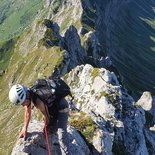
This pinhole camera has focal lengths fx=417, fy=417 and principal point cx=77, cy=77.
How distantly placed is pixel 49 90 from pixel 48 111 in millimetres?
1919

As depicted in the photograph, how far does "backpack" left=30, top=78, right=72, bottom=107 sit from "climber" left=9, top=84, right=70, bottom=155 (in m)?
0.36

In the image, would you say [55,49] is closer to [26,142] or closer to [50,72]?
[50,72]

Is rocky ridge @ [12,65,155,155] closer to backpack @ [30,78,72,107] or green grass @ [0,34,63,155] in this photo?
backpack @ [30,78,72,107]

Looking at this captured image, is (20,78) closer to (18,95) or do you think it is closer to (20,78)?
(20,78)

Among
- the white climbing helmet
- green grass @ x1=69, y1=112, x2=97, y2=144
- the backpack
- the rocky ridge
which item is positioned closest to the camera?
the white climbing helmet

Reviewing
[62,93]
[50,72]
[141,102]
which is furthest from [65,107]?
[141,102]

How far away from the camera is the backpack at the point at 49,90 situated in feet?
96.0

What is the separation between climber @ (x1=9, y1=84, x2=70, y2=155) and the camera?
2748cm

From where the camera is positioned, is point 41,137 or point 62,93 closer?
point 62,93

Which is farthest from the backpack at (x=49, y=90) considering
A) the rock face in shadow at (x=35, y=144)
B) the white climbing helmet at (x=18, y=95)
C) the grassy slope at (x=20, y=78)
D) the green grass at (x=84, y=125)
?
the grassy slope at (x=20, y=78)

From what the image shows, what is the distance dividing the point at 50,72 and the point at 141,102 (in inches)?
1257

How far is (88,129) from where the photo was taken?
43094mm

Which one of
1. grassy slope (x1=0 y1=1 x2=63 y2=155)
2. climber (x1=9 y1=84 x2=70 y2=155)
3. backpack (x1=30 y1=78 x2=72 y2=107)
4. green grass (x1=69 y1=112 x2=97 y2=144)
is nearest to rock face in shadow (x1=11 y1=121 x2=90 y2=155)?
climber (x1=9 y1=84 x2=70 y2=155)

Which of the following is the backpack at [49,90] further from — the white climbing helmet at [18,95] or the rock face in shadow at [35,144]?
the rock face in shadow at [35,144]
